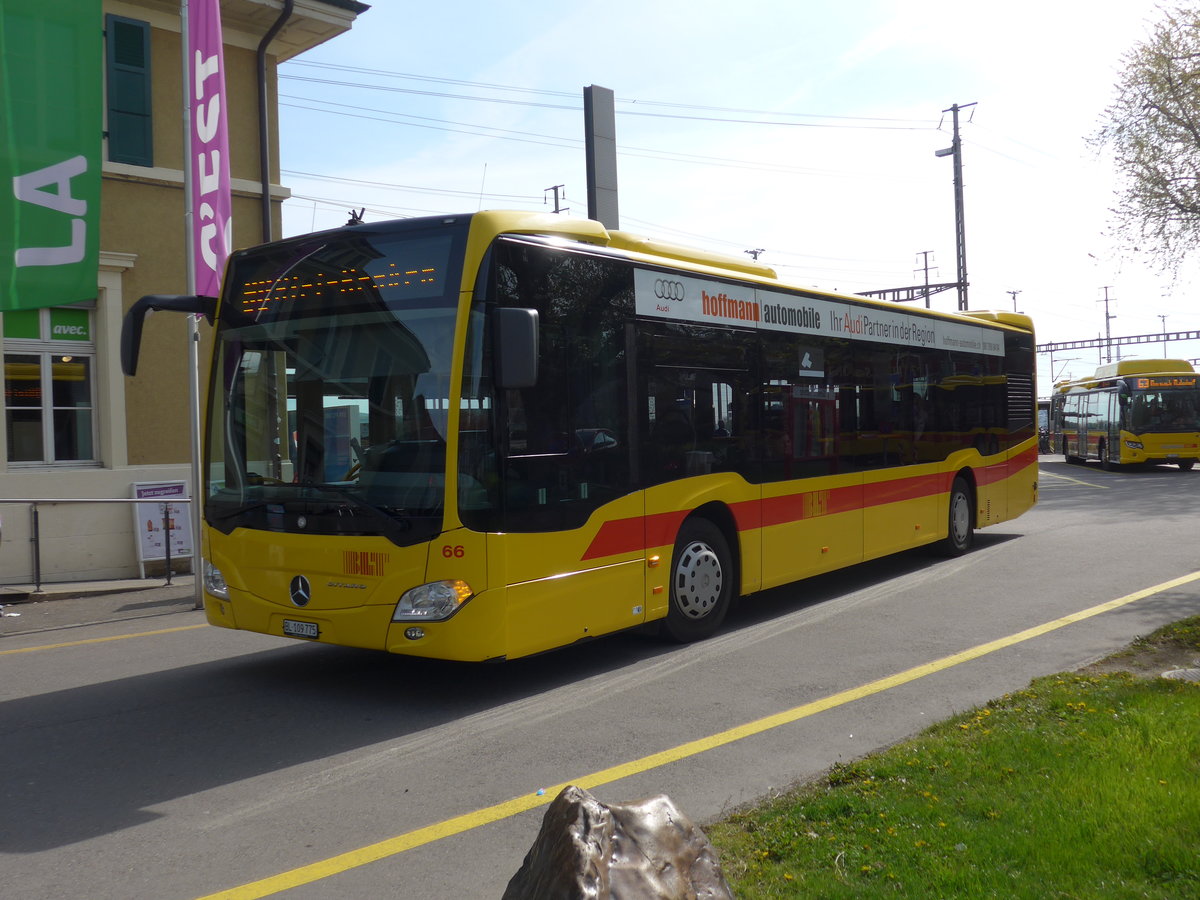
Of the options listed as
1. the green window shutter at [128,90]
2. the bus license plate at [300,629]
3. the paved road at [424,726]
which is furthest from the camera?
the green window shutter at [128,90]

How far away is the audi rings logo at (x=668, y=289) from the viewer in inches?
315

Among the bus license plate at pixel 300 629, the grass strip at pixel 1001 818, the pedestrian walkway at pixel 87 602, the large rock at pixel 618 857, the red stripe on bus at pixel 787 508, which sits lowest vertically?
the pedestrian walkway at pixel 87 602

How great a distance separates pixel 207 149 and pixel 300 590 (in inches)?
284

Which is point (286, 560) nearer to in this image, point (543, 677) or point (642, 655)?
point (543, 677)

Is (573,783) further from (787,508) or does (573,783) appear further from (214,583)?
(787,508)

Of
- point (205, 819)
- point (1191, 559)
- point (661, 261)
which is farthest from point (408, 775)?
point (1191, 559)

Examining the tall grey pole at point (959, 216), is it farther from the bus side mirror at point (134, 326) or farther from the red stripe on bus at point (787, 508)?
the bus side mirror at point (134, 326)

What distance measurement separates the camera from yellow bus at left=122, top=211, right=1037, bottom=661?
20.5 feet

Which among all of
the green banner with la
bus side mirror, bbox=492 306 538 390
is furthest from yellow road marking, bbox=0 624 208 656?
bus side mirror, bbox=492 306 538 390

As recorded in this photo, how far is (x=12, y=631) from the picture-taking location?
33.0 ft

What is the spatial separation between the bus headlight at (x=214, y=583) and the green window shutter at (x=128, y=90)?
363 inches

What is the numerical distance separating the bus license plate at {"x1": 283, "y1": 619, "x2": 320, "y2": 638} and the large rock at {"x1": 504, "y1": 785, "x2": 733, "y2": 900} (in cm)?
360

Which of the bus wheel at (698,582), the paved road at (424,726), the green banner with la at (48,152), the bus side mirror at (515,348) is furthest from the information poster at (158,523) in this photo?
the bus side mirror at (515,348)

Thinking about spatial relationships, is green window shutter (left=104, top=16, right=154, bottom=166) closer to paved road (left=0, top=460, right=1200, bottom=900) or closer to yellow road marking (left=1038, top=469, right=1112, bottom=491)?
paved road (left=0, top=460, right=1200, bottom=900)
